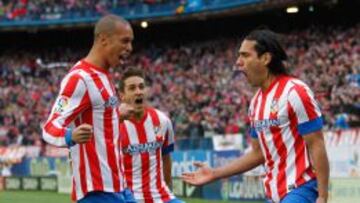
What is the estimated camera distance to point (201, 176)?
659 centimetres

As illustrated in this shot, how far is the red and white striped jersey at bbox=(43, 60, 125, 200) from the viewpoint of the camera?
6.23 meters

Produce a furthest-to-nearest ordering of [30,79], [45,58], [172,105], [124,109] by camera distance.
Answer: [45,58], [30,79], [172,105], [124,109]

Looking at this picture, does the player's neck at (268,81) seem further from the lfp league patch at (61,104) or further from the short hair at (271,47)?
the lfp league patch at (61,104)

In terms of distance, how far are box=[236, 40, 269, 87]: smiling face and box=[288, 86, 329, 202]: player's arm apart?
0.29m

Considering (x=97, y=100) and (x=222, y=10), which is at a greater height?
(x=222, y=10)

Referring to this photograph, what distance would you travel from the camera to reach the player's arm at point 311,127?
5.94 metres

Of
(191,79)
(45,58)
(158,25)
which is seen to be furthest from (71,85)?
(45,58)

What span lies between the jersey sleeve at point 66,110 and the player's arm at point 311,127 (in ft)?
5.01

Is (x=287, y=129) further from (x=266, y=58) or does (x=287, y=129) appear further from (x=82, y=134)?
(x=82, y=134)

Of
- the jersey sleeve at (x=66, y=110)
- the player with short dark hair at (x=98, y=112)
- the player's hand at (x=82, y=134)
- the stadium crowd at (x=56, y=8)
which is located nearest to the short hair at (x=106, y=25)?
the player with short dark hair at (x=98, y=112)

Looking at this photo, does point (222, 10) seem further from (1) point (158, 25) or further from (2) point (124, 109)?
(2) point (124, 109)

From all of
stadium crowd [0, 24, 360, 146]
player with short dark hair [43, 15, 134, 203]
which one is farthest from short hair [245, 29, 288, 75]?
stadium crowd [0, 24, 360, 146]

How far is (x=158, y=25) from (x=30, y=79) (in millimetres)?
7305

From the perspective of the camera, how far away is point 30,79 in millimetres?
44562
